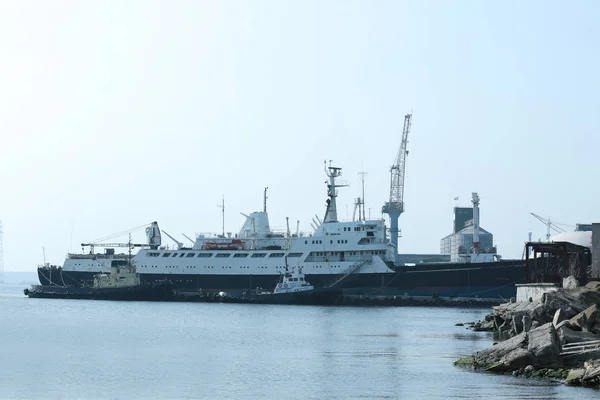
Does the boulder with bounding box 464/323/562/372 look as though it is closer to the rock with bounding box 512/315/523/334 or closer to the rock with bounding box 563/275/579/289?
the rock with bounding box 512/315/523/334

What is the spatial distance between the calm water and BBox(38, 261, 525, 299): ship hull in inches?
565

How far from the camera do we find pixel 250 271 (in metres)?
85.4

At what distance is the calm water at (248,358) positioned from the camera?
28797mm

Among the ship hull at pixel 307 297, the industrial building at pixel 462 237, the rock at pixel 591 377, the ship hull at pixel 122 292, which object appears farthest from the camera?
the industrial building at pixel 462 237

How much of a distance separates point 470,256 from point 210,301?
22086 millimetres

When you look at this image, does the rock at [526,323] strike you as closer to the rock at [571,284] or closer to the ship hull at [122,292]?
the rock at [571,284]

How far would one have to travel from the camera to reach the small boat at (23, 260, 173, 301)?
85.5m

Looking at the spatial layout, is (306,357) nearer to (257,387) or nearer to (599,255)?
(257,387)

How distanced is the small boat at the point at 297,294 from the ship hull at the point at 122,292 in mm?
9355

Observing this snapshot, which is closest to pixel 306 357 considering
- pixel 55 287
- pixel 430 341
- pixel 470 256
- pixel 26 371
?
pixel 430 341

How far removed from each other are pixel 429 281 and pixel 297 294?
10461mm

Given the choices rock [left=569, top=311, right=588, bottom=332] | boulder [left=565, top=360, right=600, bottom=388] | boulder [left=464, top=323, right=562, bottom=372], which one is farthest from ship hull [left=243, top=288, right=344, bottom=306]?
boulder [left=565, top=360, right=600, bottom=388]

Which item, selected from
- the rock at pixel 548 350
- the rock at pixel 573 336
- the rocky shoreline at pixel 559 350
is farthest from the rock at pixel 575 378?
the rock at pixel 573 336

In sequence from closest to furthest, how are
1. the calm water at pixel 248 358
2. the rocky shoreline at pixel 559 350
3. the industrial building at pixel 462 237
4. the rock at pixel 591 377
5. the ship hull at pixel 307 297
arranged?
the rock at pixel 591 377 < the rocky shoreline at pixel 559 350 < the calm water at pixel 248 358 < the ship hull at pixel 307 297 < the industrial building at pixel 462 237
